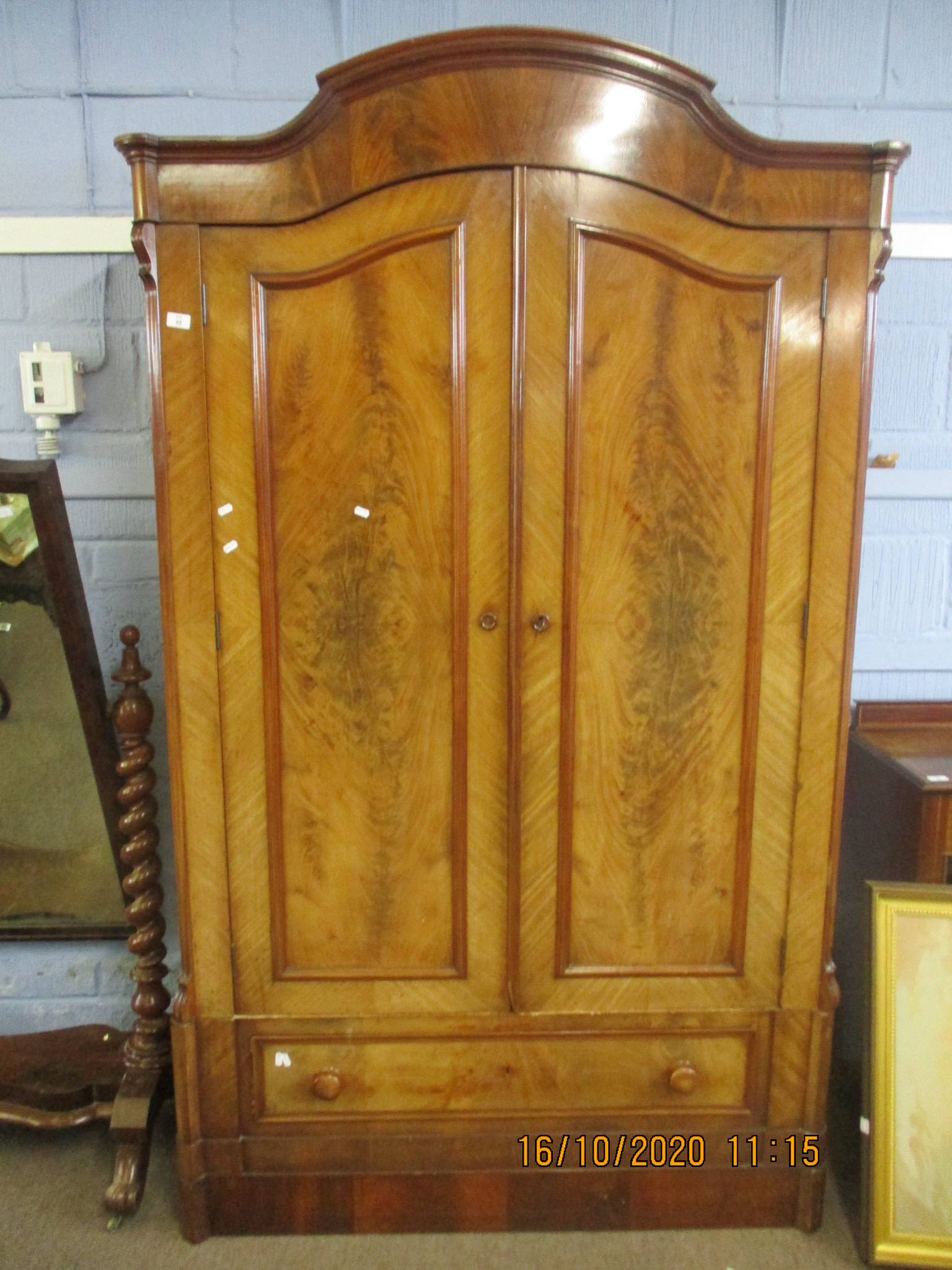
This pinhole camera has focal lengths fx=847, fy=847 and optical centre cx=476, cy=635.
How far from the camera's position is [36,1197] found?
1671mm

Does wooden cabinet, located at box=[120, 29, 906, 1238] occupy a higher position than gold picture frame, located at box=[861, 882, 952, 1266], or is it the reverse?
wooden cabinet, located at box=[120, 29, 906, 1238]

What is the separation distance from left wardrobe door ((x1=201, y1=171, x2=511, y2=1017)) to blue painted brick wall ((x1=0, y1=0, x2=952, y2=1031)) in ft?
1.97

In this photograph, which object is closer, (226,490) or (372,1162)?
(226,490)

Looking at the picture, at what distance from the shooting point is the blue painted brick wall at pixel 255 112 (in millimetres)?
1706

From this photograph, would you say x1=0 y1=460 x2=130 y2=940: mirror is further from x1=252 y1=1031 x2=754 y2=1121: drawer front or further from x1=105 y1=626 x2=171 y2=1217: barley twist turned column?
x1=252 y1=1031 x2=754 y2=1121: drawer front

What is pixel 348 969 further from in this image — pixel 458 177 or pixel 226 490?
pixel 458 177

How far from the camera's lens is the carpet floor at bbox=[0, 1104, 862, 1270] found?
151 cm

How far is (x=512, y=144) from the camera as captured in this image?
4.11ft

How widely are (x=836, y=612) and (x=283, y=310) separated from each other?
101 centimetres

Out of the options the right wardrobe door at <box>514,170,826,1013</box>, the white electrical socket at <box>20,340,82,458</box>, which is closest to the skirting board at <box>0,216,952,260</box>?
the white electrical socket at <box>20,340,82,458</box>

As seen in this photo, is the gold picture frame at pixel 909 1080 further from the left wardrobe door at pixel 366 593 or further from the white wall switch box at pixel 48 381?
the white wall switch box at pixel 48 381

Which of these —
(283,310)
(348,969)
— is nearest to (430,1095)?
(348,969)

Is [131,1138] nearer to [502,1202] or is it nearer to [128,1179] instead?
[128,1179]

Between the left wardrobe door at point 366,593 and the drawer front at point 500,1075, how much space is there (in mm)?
86
